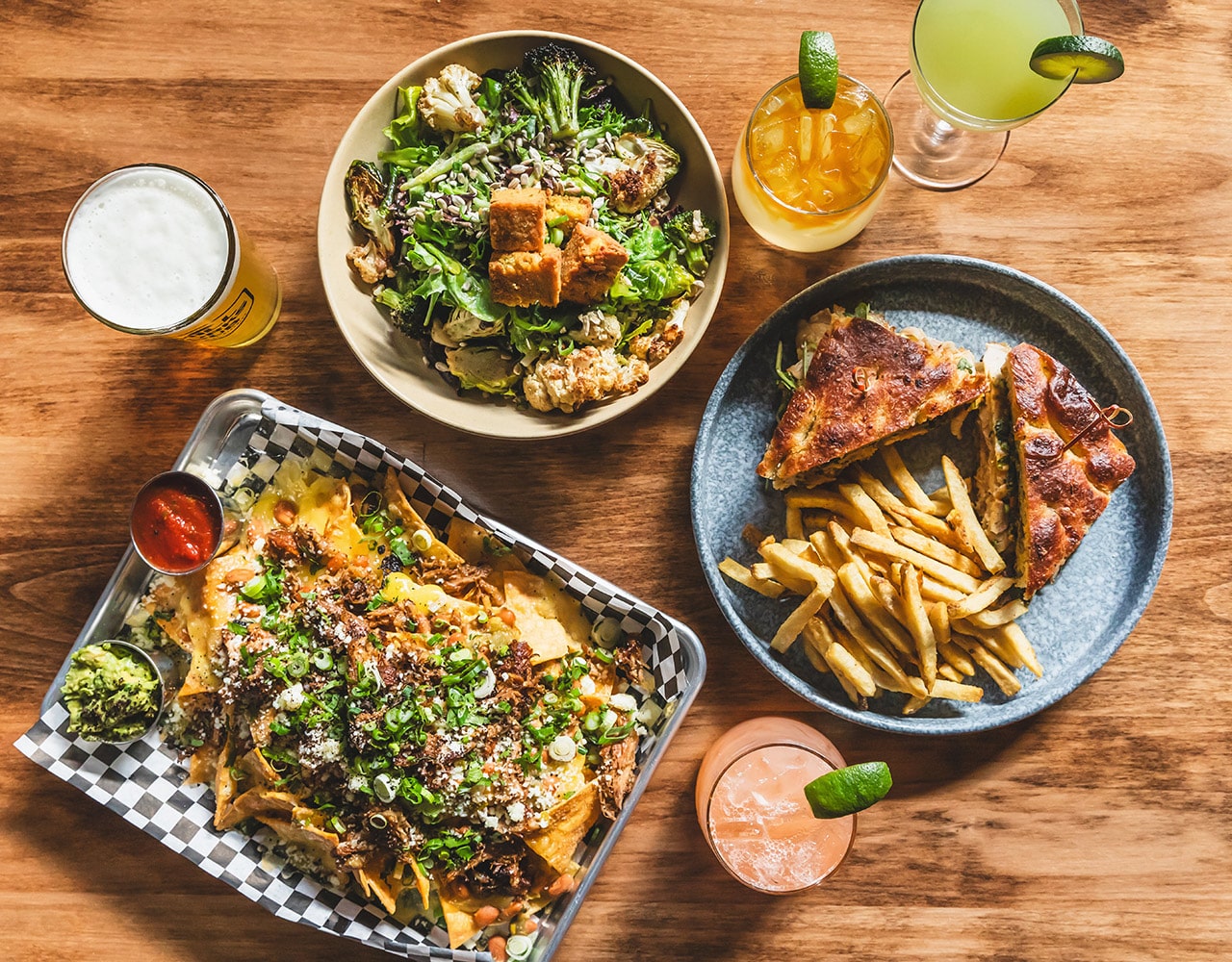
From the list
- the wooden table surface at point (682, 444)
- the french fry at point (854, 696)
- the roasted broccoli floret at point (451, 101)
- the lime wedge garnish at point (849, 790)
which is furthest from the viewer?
the wooden table surface at point (682, 444)

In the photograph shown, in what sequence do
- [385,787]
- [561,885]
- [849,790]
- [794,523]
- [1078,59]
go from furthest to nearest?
1. [794,523]
2. [561,885]
3. [385,787]
4. [849,790]
5. [1078,59]

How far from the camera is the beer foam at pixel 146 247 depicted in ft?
9.21

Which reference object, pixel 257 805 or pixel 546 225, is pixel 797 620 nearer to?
pixel 546 225

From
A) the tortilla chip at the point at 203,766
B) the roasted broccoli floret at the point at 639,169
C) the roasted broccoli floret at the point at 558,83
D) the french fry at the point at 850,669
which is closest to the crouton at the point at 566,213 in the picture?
the roasted broccoli floret at the point at 639,169

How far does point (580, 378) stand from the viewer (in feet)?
9.27

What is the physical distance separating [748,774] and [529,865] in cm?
78

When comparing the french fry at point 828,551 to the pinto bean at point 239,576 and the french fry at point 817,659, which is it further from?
the pinto bean at point 239,576

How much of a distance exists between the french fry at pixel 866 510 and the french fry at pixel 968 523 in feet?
0.80

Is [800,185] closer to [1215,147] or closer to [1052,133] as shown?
[1052,133]

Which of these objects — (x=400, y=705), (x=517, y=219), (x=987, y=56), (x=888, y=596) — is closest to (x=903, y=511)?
(x=888, y=596)

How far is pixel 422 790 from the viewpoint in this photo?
2.77 meters

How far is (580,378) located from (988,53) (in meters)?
1.62

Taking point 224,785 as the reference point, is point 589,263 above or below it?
above

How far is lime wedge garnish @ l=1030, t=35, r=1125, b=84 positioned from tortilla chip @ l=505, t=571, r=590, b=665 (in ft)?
7.14
